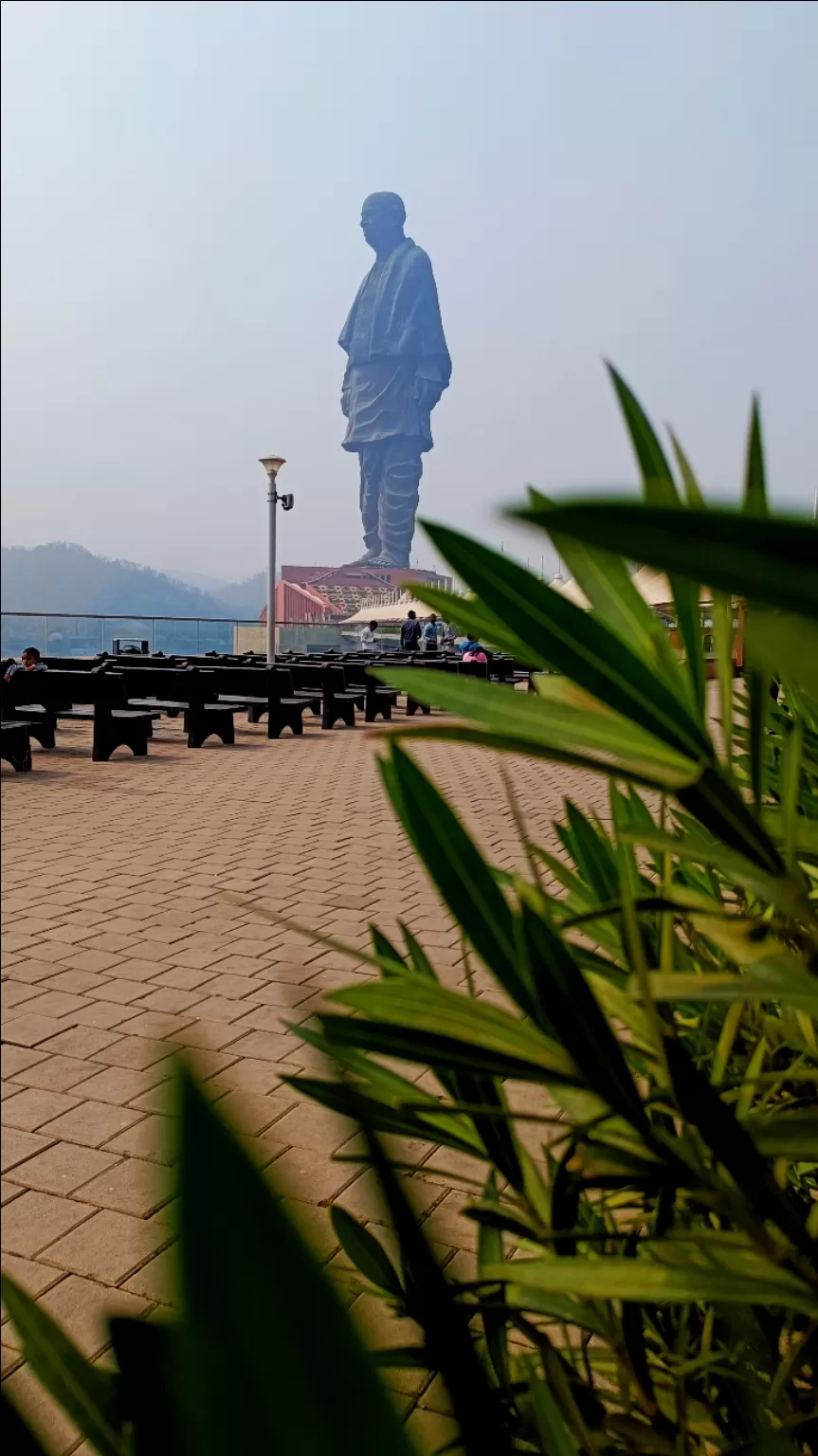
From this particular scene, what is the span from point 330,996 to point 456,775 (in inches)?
390

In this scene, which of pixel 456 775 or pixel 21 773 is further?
pixel 456 775

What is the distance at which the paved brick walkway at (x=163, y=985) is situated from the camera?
0.65 m

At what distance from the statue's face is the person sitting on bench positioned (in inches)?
4806

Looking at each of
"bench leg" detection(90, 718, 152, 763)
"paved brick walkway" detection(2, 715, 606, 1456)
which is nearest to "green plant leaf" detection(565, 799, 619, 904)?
"paved brick walkway" detection(2, 715, 606, 1456)

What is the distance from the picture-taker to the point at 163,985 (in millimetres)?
4184

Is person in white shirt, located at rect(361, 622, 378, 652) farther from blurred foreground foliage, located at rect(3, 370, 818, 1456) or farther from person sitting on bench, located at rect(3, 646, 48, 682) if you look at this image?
blurred foreground foliage, located at rect(3, 370, 818, 1456)

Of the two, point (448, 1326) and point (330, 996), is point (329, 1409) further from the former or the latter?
point (330, 996)

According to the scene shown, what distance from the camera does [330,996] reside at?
58cm

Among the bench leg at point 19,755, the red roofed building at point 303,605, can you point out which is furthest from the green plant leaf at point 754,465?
the red roofed building at point 303,605

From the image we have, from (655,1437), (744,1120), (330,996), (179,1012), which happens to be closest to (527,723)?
(330,996)

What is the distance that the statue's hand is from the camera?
400 feet

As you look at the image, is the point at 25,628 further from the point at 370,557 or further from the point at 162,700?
the point at 370,557

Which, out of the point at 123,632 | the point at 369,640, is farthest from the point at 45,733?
the point at 369,640

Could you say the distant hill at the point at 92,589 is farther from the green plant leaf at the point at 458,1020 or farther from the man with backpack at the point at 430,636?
the green plant leaf at the point at 458,1020
